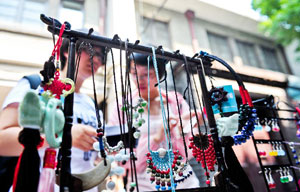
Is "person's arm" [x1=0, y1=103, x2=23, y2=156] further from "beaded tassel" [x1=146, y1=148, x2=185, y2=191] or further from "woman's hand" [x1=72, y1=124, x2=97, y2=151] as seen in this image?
"beaded tassel" [x1=146, y1=148, x2=185, y2=191]

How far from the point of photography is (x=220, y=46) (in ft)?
13.0

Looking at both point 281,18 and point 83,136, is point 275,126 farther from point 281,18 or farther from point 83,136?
point 281,18

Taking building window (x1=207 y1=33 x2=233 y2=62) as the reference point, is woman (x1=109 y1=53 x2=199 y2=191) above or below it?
below

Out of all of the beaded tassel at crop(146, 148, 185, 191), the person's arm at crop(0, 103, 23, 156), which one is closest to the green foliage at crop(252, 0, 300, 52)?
the beaded tassel at crop(146, 148, 185, 191)

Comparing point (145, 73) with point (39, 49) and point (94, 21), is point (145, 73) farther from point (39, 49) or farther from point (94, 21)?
point (94, 21)

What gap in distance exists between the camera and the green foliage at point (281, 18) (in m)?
3.51

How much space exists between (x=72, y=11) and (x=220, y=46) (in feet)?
9.49

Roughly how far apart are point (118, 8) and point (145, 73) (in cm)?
75

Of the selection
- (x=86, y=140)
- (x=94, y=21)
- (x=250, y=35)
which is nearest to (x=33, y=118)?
(x=86, y=140)

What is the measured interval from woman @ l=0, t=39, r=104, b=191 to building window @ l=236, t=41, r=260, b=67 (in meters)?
3.91

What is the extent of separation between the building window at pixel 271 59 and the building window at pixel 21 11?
4.71m

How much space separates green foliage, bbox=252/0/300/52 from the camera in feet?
11.5

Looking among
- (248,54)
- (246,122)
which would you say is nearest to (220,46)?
(248,54)

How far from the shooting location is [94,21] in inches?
101
